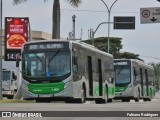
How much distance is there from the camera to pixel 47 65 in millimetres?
30312

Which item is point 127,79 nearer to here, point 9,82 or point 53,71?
point 9,82

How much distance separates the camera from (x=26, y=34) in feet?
152

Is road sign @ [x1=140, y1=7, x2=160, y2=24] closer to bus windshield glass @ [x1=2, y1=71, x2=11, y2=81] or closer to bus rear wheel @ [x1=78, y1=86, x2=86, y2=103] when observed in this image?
bus rear wheel @ [x1=78, y1=86, x2=86, y2=103]

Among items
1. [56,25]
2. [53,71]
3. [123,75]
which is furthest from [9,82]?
[53,71]

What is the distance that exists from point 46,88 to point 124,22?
2863 cm

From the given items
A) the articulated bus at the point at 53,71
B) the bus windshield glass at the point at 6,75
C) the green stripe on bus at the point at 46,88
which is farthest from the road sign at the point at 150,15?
the green stripe on bus at the point at 46,88

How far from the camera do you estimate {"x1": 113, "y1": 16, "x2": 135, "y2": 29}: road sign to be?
57875 millimetres

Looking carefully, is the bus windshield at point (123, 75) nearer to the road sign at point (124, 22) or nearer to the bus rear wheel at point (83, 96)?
the road sign at point (124, 22)

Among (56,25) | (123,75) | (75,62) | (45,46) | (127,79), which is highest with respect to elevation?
(56,25)

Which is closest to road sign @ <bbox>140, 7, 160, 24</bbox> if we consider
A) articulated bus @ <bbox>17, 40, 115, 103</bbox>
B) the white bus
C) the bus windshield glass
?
the white bus

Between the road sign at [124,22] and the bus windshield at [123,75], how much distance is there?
456 inches

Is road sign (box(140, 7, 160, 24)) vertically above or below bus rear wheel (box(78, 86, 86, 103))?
above

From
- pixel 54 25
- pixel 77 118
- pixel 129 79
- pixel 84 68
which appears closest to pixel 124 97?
pixel 129 79

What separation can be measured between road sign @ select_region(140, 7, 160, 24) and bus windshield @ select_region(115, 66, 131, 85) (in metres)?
4.13
